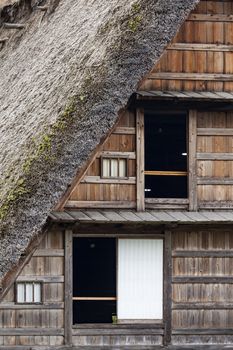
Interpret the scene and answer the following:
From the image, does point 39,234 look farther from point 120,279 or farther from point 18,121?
point 18,121

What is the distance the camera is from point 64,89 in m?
18.1

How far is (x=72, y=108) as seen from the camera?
17109 millimetres

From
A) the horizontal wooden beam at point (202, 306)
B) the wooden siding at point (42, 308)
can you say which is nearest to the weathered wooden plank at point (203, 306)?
the horizontal wooden beam at point (202, 306)

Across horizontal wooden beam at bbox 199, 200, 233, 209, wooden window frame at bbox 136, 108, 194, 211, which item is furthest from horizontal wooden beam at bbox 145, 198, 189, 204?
horizontal wooden beam at bbox 199, 200, 233, 209

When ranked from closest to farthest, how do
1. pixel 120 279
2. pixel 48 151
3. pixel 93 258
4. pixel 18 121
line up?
pixel 48 151
pixel 120 279
pixel 18 121
pixel 93 258

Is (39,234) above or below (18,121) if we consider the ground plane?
below

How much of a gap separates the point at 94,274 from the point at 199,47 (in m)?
6.19

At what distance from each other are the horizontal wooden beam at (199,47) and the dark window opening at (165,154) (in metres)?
1.00

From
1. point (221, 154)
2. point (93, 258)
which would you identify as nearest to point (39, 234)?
point (221, 154)

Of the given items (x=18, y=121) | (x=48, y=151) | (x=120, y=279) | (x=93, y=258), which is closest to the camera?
(x=48, y=151)

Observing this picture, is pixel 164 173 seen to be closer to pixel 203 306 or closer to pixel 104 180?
pixel 104 180

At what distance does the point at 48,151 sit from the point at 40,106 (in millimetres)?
2085

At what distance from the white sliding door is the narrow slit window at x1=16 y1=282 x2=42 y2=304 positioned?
1.25 m

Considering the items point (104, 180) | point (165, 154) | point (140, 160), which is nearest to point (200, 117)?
point (140, 160)
